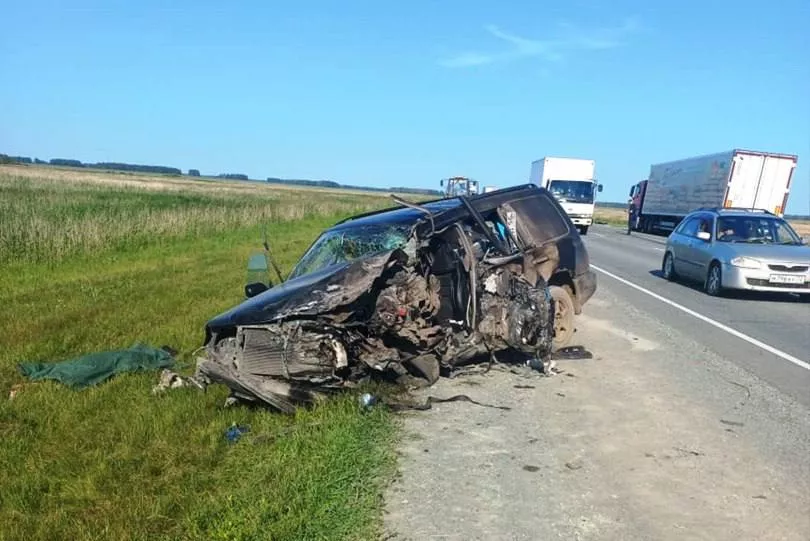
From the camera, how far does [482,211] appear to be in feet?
26.1

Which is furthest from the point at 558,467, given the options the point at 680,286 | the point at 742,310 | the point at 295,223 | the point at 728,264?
the point at 295,223

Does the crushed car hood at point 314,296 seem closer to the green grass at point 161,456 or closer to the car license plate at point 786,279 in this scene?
the green grass at point 161,456

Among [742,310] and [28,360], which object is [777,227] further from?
[28,360]

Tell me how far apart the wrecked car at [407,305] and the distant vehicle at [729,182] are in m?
26.0

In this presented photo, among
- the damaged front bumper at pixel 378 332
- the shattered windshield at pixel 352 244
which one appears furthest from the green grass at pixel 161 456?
the shattered windshield at pixel 352 244

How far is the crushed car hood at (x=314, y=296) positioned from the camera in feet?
20.0

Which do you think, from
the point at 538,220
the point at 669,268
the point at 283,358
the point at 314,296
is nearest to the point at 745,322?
the point at 538,220

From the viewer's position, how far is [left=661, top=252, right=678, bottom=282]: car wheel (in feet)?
51.7

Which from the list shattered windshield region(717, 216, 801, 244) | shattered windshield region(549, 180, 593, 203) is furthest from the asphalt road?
shattered windshield region(549, 180, 593, 203)

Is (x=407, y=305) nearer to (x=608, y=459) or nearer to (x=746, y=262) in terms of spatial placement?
(x=608, y=459)

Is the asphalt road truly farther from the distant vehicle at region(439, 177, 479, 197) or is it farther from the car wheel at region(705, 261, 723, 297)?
the distant vehicle at region(439, 177, 479, 197)

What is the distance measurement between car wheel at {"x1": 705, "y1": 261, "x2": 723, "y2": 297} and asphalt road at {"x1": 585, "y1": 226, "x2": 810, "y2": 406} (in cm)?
21

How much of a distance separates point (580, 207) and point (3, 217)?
24257 millimetres

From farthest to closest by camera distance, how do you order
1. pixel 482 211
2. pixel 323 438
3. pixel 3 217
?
pixel 3 217
pixel 482 211
pixel 323 438
